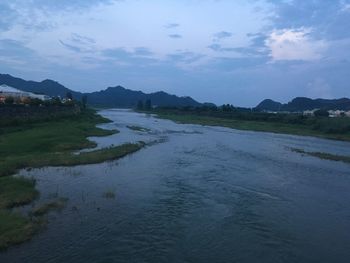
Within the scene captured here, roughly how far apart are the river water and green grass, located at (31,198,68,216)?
0.97 feet

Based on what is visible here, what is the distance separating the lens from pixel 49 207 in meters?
16.7

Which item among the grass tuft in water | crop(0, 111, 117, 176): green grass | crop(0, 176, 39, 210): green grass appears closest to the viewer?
crop(0, 176, 39, 210): green grass

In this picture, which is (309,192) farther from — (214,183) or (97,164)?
(97,164)

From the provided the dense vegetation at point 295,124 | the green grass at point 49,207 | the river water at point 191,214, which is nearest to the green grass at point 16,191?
the river water at point 191,214

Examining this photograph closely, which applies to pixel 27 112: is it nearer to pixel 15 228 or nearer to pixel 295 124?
pixel 15 228

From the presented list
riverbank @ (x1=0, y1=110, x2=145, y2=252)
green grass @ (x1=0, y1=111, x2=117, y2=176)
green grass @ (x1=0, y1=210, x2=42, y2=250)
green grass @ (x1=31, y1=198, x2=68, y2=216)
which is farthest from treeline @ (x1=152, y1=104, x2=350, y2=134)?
green grass @ (x1=0, y1=210, x2=42, y2=250)

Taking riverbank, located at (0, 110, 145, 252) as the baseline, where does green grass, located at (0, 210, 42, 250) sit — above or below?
below

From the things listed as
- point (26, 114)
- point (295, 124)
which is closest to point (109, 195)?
point (26, 114)

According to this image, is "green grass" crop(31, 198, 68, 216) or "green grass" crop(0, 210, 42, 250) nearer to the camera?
"green grass" crop(0, 210, 42, 250)

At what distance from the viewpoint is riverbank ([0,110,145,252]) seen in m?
14.3

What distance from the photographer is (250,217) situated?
17.1 metres

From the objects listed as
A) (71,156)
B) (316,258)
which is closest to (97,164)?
(71,156)

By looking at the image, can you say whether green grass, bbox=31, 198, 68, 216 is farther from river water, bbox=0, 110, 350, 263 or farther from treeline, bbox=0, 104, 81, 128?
treeline, bbox=0, 104, 81, 128

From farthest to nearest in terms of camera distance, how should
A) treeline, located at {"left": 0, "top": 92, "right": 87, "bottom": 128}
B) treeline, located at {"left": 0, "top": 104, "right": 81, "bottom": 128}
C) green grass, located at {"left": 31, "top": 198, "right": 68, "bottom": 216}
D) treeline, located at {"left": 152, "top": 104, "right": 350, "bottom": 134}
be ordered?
treeline, located at {"left": 152, "top": 104, "right": 350, "bottom": 134} < treeline, located at {"left": 0, "top": 92, "right": 87, "bottom": 128} < treeline, located at {"left": 0, "top": 104, "right": 81, "bottom": 128} < green grass, located at {"left": 31, "top": 198, "right": 68, "bottom": 216}
